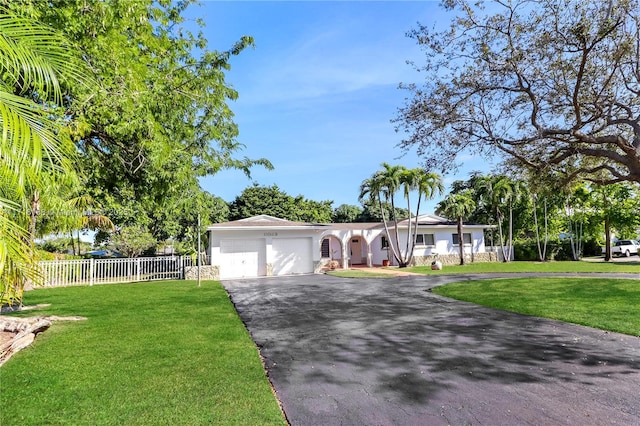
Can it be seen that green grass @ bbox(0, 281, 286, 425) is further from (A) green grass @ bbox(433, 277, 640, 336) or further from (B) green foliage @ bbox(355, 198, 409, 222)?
(B) green foliage @ bbox(355, 198, 409, 222)

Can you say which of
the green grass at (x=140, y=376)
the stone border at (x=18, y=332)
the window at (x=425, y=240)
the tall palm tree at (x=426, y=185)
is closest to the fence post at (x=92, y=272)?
the green grass at (x=140, y=376)

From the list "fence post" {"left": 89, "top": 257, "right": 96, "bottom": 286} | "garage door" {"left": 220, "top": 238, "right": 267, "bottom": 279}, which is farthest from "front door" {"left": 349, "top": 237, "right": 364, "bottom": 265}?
"fence post" {"left": 89, "top": 257, "right": 96, "bottom": 286}

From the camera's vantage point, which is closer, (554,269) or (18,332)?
(18,332)

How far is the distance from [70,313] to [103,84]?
258 inches

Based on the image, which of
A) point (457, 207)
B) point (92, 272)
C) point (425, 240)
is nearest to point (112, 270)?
point (92, 272)

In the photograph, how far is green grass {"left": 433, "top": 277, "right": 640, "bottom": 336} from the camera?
7.94 meters

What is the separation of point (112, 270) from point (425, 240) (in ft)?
73.2

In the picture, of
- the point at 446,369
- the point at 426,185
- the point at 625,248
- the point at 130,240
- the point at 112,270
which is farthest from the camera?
the point at 625,248

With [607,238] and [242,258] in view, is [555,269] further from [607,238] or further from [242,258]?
[242,258]

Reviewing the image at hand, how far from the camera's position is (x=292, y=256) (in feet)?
75.7

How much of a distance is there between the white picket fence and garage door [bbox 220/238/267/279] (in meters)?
1.88

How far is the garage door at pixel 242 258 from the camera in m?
21.2

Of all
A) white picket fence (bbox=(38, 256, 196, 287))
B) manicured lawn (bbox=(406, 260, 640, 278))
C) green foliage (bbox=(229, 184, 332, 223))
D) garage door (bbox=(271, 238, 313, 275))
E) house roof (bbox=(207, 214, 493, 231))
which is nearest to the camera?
white picket fence (bbox=(38, 256, 196, 287))

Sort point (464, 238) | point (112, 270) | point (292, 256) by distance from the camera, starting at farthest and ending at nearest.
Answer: point (464, 238) → point (292, 256) → point (112, 270)
